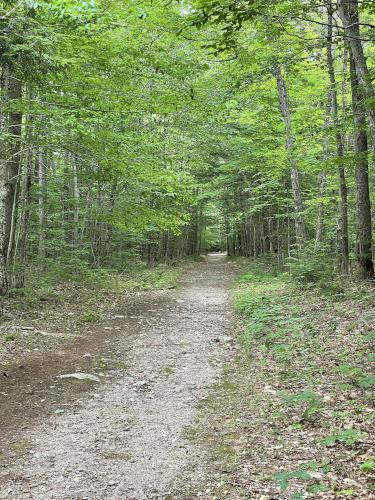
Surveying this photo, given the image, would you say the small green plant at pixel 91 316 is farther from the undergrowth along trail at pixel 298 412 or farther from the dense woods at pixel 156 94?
the undergrowth along trail at pixel 298 412

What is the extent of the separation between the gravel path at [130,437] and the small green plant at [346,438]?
52.7 inches

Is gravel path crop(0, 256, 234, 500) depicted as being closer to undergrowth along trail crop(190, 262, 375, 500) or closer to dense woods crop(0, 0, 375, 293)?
undergrowth along trail crop(190, 262, 375, 500)

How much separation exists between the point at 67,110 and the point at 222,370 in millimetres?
6749

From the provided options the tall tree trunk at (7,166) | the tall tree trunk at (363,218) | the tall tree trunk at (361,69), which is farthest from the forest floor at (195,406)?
the tall tree trunk at (361,69)

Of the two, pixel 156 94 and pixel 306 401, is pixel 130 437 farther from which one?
pixel 156 94

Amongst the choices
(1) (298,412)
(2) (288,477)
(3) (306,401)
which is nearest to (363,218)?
(3) (306,401)

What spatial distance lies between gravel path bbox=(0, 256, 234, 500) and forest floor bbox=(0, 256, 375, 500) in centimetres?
2

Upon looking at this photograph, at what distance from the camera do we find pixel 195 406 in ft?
20.9

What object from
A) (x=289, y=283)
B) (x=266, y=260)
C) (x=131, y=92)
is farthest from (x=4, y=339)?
(x=266, y=260)

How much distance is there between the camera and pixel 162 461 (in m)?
4.76

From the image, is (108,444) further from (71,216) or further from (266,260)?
(266,260)

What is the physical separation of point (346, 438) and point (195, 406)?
2.41m

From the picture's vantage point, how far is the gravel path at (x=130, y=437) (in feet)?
14.1

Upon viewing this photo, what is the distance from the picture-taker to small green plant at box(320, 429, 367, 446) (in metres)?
4.50
